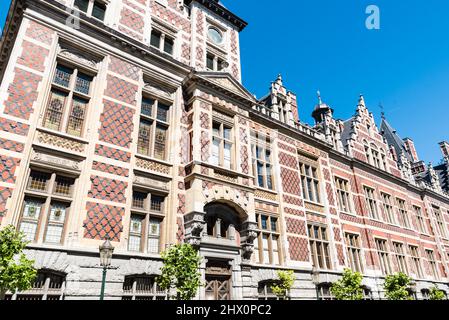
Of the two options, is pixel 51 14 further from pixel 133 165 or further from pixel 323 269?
pixel 323 269

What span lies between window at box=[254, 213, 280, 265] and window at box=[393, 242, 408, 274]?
12539mm

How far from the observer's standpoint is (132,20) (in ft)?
49.1

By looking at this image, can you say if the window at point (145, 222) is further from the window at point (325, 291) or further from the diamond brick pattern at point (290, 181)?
the window at point (325, 291)

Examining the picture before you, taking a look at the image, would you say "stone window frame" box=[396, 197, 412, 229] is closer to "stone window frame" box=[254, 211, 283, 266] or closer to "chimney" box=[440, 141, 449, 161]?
"stone window frame" box=[254, 211, 283, 266]

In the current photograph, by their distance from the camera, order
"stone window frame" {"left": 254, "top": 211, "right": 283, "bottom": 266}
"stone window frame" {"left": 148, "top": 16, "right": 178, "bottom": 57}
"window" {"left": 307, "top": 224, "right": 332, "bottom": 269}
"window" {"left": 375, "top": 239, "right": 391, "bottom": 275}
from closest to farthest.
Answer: "stone window frame" {"left": 254, "top": 211, "right": 283, "bottom": 266} → "stone window frame" {"left": 148, "top": 16, "right": 178, "bottom": 57} → "window" {"left": 307, "top": 224, "right": 332, "bottom": 269} → "window" {"left": 375, "top": 239, "right": 391, "bottom": 275}

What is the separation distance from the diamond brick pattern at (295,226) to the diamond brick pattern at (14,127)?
12.7 m

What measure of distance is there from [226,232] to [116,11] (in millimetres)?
11137

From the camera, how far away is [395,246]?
24.3m

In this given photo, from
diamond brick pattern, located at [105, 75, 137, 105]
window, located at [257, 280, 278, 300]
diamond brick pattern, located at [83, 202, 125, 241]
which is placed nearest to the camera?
diamond brick pattern, located at [83, 202, 125, 241]

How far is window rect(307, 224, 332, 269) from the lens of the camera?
59.0 feet

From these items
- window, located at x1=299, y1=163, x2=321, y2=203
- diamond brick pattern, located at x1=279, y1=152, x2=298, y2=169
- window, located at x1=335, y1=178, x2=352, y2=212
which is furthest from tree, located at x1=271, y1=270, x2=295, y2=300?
window, located at x1=335, y1=178, x2=352, y2=212

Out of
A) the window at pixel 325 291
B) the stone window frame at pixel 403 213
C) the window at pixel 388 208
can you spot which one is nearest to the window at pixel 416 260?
the stone window frame at pixel 403 213

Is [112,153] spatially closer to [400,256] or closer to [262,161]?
[262,161]
